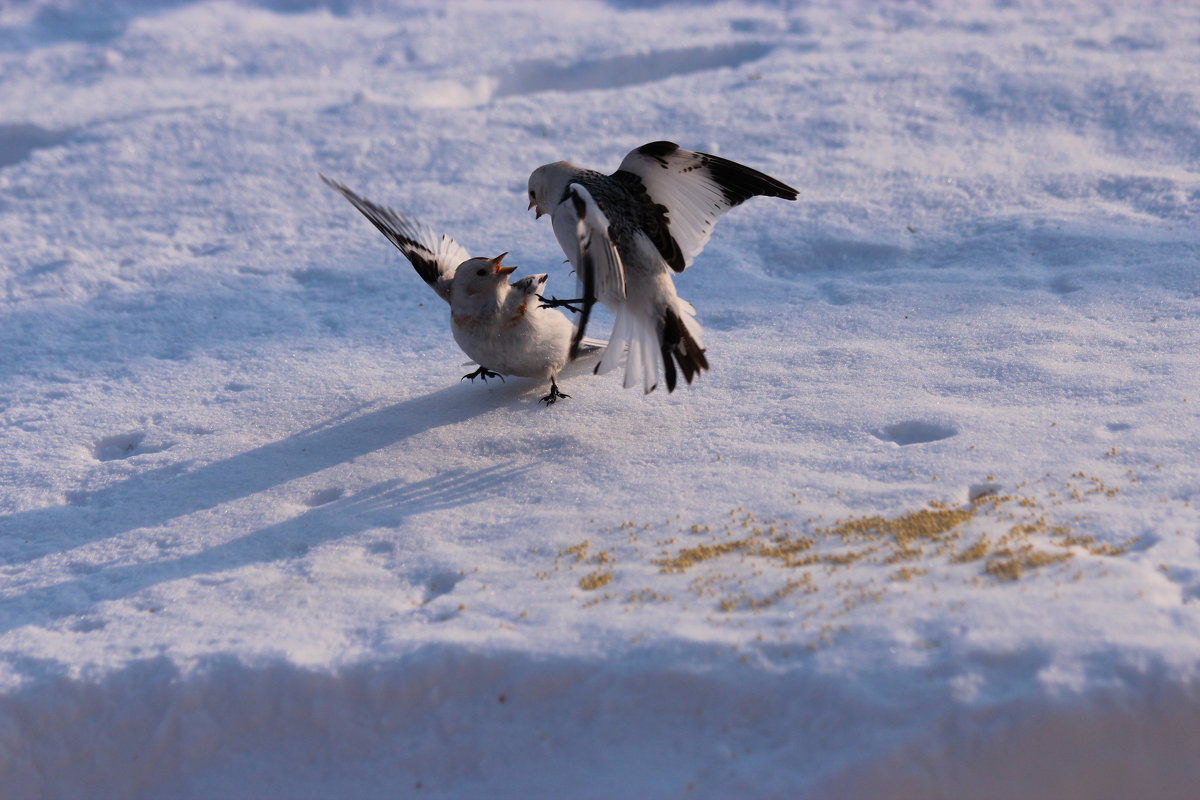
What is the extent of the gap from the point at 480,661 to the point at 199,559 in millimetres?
953

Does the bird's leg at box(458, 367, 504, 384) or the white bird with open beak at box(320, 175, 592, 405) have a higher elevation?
the white bird with open beak at box(320, 175, 592, 405)

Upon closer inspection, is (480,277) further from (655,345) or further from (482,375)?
(655,345)

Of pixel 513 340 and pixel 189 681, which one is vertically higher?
pixel 513 340

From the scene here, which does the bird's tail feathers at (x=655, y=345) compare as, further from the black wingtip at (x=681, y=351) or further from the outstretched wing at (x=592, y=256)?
the outstretched wing at (x=592, y=256)

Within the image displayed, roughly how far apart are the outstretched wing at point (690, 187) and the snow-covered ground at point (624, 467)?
499 mm

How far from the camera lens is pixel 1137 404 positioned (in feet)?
10.0

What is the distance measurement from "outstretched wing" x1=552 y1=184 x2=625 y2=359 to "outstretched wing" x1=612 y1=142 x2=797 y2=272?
444 millimetres

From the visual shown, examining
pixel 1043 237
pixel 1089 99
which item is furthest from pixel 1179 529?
pixel 1089 99

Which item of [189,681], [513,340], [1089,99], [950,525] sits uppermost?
[1089,99]

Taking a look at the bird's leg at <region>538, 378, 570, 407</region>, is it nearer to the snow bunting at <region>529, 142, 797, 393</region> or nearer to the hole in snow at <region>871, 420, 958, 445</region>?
the snow bunting at <region>529, 142, 797, 393</region>

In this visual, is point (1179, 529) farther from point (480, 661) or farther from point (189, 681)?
point (189, 681)

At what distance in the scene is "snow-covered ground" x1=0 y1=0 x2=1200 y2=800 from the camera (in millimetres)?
2156

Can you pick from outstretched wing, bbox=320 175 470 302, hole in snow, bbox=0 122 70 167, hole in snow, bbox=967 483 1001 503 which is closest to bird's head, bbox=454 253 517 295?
outstretched wing, bbox=320 175 470 302

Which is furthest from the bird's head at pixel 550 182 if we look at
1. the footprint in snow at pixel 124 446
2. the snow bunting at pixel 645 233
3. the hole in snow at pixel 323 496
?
the footprint in snow at pixel 124 446
